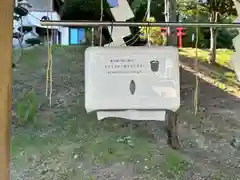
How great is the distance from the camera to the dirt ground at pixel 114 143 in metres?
2.76

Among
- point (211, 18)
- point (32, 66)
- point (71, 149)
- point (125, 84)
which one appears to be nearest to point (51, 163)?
point (71, 149)

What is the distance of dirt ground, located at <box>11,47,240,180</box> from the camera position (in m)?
2.76

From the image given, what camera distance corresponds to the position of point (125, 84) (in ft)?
4.18

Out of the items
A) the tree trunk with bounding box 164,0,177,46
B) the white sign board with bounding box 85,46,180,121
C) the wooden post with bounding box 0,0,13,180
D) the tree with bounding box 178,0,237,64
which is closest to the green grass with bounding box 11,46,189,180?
the tree trunk with bounding box 164,0,177,46

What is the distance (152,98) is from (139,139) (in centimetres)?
204

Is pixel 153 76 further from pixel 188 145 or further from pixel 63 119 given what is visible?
pixel 63 119

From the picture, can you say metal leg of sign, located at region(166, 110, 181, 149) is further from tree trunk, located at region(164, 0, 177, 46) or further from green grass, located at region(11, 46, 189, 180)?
tree trunk, located at region(164, 0, 177, 46)

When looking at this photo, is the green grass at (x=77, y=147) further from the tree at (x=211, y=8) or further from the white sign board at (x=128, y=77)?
the tree at (x=211, y=8)

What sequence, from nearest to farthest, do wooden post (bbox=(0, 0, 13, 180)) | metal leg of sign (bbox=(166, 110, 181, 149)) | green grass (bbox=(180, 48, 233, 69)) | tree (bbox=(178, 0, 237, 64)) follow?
wooden post (bbox=(0, 0, 13, 180)) → metal leg of sign (bbox=(166, 110, 181, 149)) → tree (bbox=(178, 0, 237, 64)) → green grass (bbox=(180, 48, 233, 69))

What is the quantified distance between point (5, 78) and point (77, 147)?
2359mm

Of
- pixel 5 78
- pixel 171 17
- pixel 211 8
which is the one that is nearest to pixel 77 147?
pixel 171 17

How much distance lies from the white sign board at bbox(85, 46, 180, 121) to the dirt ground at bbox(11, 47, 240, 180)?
1491 millimetres

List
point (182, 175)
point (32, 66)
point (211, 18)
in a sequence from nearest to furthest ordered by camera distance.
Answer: point (182, 175) → point (32, 66) → point (211, 18)

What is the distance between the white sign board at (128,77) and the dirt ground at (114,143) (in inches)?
58.7
